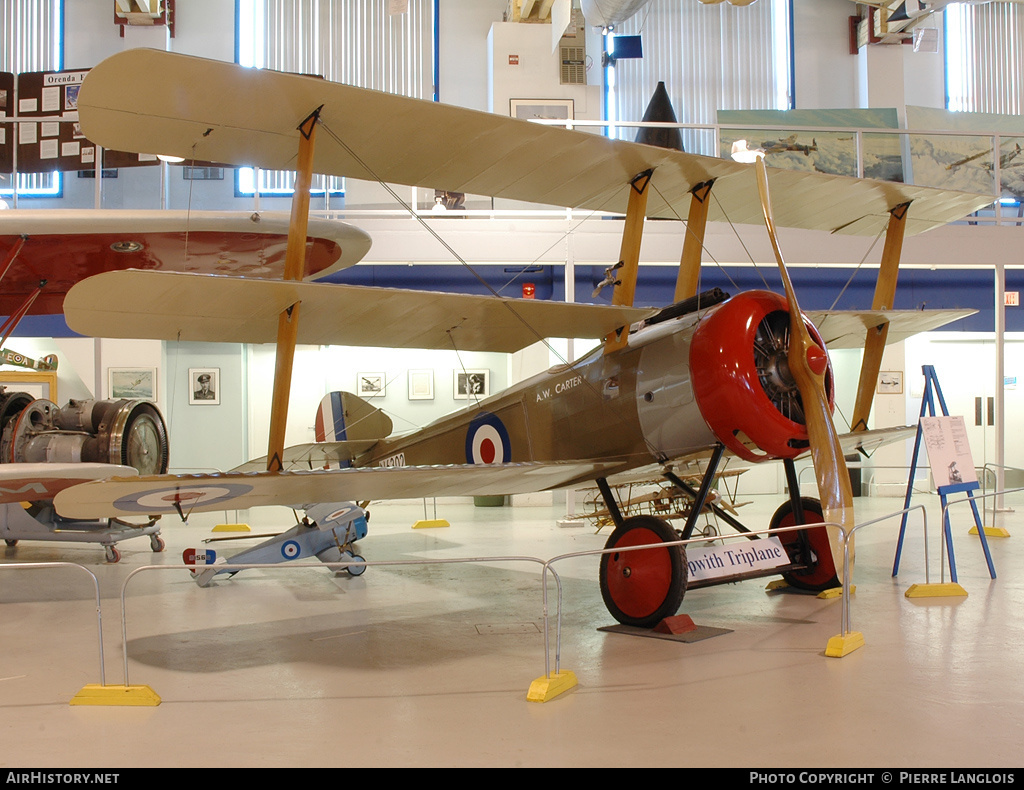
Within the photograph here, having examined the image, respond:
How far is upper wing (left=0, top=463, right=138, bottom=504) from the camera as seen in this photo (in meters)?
5.33

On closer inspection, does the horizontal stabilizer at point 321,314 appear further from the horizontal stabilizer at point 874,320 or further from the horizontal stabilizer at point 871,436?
the horizontal stabilizer at point 871,436

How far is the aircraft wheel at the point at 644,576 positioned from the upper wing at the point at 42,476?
10.3 feet

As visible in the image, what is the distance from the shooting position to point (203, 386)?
12.6 m

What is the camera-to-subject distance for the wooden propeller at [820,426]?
438 cm

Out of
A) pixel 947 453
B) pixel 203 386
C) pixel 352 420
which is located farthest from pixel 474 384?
pixel 947 453

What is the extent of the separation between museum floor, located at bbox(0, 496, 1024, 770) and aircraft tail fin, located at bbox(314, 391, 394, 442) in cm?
191

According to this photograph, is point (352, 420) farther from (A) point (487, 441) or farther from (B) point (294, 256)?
(B) point (294, 256)

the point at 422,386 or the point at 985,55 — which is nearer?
the point at 422,386

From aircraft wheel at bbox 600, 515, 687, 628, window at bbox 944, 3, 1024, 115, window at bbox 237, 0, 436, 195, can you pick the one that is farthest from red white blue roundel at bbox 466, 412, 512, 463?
window at bbox 944, 3, 1024, 115

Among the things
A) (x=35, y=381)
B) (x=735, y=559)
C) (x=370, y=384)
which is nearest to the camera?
(x=735, y=559)

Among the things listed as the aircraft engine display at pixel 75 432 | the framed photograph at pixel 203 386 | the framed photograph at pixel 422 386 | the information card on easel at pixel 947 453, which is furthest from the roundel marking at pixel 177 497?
the framed photograph at pixel 203 386

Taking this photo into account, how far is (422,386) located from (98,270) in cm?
619

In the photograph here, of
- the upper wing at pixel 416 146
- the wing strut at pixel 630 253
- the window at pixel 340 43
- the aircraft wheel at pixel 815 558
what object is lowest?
the aircraft wheel at pixel 815 558

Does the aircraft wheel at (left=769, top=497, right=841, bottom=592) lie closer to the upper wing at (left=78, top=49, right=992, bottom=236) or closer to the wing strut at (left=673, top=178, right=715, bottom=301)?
the wing strut at (left=673, top=178, right=715, bottom=301)
